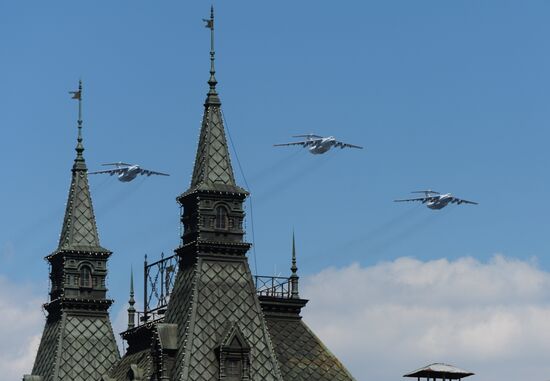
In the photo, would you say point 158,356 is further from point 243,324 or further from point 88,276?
point 88,276

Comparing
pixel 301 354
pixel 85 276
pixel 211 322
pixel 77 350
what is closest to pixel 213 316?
pixel 211 322

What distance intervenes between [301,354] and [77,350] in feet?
64.0

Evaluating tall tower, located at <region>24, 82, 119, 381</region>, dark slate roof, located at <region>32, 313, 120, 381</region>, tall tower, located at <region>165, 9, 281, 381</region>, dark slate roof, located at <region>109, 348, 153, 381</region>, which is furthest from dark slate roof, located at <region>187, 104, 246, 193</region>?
dark slate roof, located at <region>32, 313, 120, 381</region>

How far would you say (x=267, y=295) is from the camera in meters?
190

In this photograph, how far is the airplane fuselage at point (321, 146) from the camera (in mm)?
193500

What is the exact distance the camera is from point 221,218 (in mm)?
185625

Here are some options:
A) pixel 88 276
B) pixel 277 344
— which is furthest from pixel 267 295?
pixel 88 276

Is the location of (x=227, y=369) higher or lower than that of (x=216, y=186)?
lower

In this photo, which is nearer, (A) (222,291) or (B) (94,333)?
(A) (222,291)

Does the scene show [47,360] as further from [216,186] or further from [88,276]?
[216,186]

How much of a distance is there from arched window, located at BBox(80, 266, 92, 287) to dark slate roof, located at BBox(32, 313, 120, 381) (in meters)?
2.76

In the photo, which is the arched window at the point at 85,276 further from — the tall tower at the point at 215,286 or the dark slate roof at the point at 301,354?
the dark slate roof at the point at 301,354

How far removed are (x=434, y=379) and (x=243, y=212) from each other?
19.7 metres

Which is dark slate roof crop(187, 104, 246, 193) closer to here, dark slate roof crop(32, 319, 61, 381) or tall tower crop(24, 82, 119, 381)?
tall tower crop(24, 82, 119, 381)
